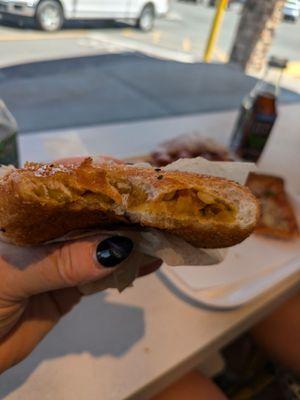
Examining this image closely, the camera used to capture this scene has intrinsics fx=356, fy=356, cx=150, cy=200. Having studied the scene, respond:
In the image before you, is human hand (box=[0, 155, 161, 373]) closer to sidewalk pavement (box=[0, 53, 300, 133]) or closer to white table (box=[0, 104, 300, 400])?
white table (box=[0, 104, 300, 400])

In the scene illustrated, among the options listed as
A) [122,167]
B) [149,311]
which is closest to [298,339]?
[149,311]

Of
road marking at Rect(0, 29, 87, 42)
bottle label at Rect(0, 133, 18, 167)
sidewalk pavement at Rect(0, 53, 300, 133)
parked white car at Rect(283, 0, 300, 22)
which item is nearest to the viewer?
bottle label at Rect(0, 133, 18, 167)

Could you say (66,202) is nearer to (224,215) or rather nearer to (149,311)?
(224,215)

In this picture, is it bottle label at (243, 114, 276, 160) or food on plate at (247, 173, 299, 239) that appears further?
bottle label at (243, 114, 276, 160)

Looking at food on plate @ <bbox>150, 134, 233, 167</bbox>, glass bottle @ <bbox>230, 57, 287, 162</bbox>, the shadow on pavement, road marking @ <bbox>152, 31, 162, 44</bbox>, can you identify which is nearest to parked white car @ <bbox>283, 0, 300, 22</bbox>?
road marking @ <bbox>152, 31, 162, 44</bbox>

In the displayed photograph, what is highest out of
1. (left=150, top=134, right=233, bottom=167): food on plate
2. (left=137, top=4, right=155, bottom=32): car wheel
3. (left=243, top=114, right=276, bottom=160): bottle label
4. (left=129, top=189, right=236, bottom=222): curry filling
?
(left=129, top=189, right=236, bottom=222): curry filling

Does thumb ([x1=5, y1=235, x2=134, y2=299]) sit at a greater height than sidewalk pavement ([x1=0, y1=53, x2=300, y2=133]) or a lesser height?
greater

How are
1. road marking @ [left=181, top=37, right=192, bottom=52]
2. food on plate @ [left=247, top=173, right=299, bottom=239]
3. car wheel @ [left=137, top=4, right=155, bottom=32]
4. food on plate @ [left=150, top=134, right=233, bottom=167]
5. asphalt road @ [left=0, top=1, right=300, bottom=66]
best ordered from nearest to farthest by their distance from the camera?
food on plate @ [left=247, top=173, right=299, bottom=239]
food on plate @ [left=150, top=134, right=233, bottom=167]
asphalt road @ [left=0, top=1, right=300, bottom=66]
road marking @ [left=181, top=37, right=192, bottom=52]
car wheel @ [left=137, top=4, right=155, bottom=32]
